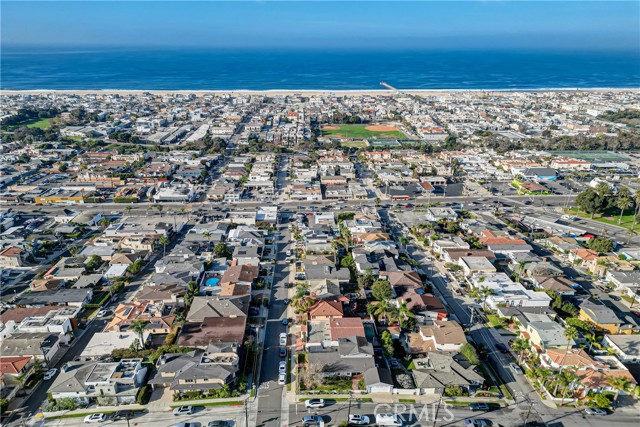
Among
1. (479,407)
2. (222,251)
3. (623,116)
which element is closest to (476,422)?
(479,407)

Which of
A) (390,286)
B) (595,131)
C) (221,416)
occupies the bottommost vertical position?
(221,416)

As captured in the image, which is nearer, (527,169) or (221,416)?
(221,416)

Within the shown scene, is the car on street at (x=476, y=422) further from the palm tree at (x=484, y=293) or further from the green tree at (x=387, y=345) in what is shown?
the palm tree at (x=484, y=293)

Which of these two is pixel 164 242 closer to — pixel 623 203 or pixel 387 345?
pixel 387 345

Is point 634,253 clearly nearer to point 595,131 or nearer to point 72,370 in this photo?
point 72,370

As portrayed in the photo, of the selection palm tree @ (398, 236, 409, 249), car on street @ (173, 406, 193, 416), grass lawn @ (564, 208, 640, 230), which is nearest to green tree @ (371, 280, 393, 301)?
palm tree @ (398, 236, 409, 249)

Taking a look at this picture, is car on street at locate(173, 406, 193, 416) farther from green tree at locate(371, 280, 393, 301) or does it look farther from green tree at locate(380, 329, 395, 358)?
green tree at locate(371, 280, 393, 301)

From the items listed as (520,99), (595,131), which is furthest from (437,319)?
(520,99)
